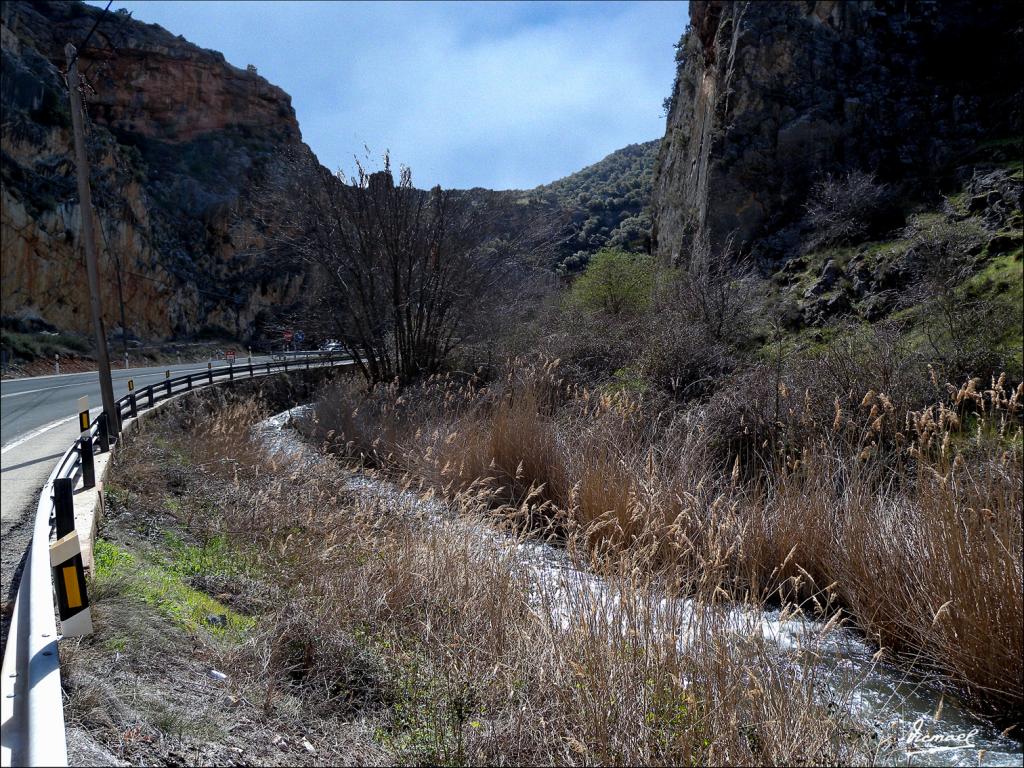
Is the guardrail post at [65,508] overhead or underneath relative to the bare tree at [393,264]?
underneath

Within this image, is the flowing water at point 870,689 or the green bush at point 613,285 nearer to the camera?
the flowing water at point 870,689

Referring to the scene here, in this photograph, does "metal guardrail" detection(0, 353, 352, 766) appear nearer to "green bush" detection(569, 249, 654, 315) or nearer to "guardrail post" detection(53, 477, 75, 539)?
"guardrail post" detection(53, 477, 75, 539)

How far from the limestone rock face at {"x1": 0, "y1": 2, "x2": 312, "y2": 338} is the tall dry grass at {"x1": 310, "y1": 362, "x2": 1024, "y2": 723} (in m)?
12.5

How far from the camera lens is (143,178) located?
4656 cm

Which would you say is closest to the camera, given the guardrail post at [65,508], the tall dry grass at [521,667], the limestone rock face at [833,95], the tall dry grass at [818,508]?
the tall dry grass at [521,667]

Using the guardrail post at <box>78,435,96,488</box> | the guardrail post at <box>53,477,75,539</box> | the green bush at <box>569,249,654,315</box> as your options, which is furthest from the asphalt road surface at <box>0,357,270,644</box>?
the green bush at <box>569,249,654,315</box>

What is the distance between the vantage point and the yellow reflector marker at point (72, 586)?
3.24 metres

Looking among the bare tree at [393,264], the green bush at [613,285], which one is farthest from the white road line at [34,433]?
the green bush at [613,285]

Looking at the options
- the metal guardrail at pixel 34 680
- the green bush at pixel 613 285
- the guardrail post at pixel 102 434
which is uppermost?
the green bush at pixel 613 285

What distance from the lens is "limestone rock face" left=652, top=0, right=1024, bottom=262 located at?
22781 mm

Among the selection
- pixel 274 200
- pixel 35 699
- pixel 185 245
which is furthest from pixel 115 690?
pixel 185 245

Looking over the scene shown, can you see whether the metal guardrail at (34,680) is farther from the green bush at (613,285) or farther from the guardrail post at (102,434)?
the green bush at (613,285)

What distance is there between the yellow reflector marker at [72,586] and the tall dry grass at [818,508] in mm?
2417

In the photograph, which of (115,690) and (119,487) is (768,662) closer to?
(115,690)
